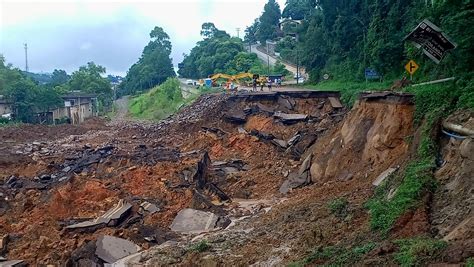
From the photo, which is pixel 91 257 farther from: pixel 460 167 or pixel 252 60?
pixel 252 60

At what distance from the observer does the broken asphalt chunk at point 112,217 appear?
15671 mm

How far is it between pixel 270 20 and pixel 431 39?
235 feet

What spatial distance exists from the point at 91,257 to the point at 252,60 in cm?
5625

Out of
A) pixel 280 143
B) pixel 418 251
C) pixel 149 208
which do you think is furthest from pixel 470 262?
pixel 280 143

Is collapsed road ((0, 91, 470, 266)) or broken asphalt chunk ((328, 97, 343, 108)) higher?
broken asphalt chunk ((328, 97, 343, 108))

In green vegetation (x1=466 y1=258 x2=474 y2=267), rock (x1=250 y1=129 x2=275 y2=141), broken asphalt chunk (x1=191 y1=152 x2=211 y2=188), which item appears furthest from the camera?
rock (x1=250 y1=129 x2=275 y2=141)

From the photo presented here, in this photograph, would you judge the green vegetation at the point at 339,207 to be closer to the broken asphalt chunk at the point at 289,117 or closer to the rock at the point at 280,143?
the rock at the point at 280,143

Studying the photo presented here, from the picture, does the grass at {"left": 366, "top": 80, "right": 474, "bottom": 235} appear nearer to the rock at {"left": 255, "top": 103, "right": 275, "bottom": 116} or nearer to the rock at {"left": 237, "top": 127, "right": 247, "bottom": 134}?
the rock at {"left": 237, "top": 127, "right": 247, "bottom": 134}

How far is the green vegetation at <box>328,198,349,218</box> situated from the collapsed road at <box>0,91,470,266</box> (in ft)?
0.83

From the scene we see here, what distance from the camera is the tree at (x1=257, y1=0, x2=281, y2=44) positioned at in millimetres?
82500

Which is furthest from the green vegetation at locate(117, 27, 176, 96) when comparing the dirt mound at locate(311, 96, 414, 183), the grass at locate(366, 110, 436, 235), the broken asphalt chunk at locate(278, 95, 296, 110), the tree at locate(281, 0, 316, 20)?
the grass at locate(366, 110, 436, 235)

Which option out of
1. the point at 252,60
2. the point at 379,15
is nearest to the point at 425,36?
the point at 379,15

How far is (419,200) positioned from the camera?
10.4 m

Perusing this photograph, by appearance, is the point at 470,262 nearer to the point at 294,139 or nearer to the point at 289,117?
the point at 294,139
